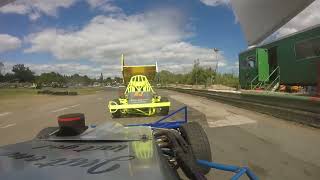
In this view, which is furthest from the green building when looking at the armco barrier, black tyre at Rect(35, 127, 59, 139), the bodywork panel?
the bodywork panel

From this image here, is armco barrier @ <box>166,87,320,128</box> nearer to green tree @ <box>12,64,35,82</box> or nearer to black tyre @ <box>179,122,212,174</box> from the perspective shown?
black tyre @ <box>179,122,212,174</box>

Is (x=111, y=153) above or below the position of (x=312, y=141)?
above

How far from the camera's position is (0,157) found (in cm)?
296

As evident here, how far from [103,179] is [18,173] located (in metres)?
0.54

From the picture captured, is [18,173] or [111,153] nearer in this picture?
[18,173]

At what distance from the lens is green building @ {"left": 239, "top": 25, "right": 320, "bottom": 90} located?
1834cm

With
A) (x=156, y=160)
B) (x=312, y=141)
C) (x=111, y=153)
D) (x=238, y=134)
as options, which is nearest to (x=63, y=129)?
(x=111, y=153)

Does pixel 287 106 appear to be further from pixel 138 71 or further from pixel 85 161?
pixel 85 161

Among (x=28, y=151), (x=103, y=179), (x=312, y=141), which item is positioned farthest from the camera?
(x=312, y=141)

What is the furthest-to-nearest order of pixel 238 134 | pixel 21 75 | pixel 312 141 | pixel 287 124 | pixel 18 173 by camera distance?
pixel 21 75
pixel 287 124
pixel 238 134
pixel 312 141
pixel 18 173

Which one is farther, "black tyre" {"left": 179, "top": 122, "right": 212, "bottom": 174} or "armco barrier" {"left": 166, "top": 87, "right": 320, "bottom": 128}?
"armco barrier" {"left": 166, "top": 87, "right": 320, "bottom": 128}

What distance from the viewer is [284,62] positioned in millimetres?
21703

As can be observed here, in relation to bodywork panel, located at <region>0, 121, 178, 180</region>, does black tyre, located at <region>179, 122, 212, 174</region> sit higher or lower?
lower

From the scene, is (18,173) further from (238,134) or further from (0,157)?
(238,134)
